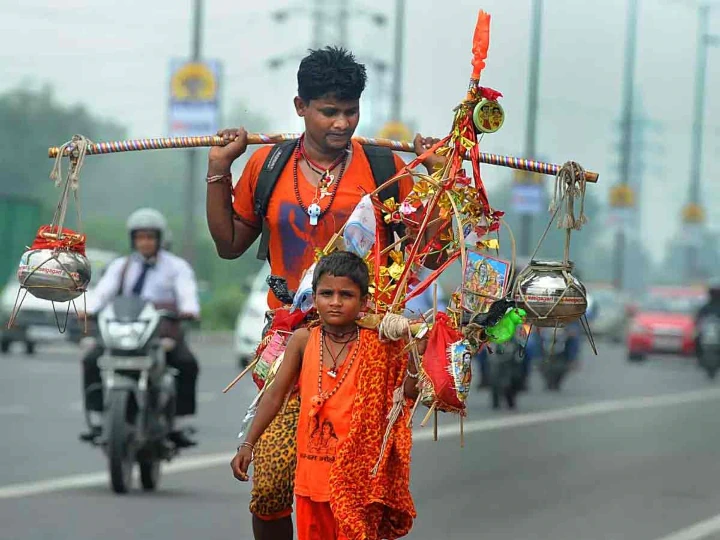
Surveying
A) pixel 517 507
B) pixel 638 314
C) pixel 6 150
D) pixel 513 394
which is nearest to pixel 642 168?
pixel 6 150

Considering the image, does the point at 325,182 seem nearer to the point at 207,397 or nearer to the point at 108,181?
the point at 207,397

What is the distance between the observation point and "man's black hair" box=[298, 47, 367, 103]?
5.92 meters

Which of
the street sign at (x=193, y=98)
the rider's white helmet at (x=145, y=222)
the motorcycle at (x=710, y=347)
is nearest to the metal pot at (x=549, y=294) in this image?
the rider's white helmet at (x=145, y=222)

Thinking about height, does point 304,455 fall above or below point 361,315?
below

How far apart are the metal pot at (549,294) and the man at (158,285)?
6383 mm

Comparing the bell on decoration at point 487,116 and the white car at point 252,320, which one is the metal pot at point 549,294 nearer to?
the bell on decoration at point 487,116

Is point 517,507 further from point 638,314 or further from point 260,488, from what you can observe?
point 638,314

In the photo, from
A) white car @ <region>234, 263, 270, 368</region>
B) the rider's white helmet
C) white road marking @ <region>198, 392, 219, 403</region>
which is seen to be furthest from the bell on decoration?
white car @ <region>234, 263, 270, 368</region>

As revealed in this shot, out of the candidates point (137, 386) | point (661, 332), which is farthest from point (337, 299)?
point (661, 332)

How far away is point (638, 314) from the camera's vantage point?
1395 inches

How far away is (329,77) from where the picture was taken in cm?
591

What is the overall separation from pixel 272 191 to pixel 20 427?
31.5ft

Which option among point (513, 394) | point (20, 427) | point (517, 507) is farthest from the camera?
point (513, 394)

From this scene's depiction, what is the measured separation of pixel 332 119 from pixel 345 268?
0.67 metres
